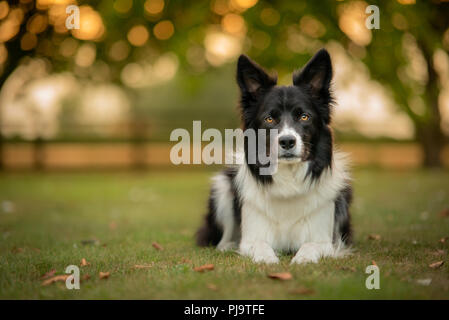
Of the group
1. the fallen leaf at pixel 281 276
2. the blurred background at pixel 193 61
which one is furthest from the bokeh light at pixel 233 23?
the fallen leaf at pixel 281 276

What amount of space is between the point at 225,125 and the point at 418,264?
56.2ft

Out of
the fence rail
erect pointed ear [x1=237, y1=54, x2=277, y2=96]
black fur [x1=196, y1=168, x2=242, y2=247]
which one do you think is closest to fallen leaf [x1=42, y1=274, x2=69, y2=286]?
black fur [x1=196, y1=168, x2=242, y2=247]

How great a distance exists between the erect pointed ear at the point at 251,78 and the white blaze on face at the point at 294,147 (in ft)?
2.15

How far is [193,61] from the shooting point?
14.8 meters

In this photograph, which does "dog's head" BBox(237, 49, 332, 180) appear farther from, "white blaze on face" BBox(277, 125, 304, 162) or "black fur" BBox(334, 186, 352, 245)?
"black fur" BBox(334, 186, 352, 245)

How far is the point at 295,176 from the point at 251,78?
1158 mm

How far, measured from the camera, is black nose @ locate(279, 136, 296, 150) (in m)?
4.18

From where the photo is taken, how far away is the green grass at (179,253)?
327 centimetres

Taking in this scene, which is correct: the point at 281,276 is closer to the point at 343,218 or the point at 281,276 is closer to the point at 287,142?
the point at 287,142

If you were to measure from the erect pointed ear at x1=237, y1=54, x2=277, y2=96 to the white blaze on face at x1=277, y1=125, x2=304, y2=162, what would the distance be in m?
0.66

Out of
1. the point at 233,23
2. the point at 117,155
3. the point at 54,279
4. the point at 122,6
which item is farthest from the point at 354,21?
the point at 117,155

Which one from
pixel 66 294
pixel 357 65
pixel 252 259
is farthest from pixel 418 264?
pixel 357 65

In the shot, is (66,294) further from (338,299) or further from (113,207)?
(113,207)

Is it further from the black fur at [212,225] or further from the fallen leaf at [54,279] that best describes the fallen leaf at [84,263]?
the black fur at [212,225]
